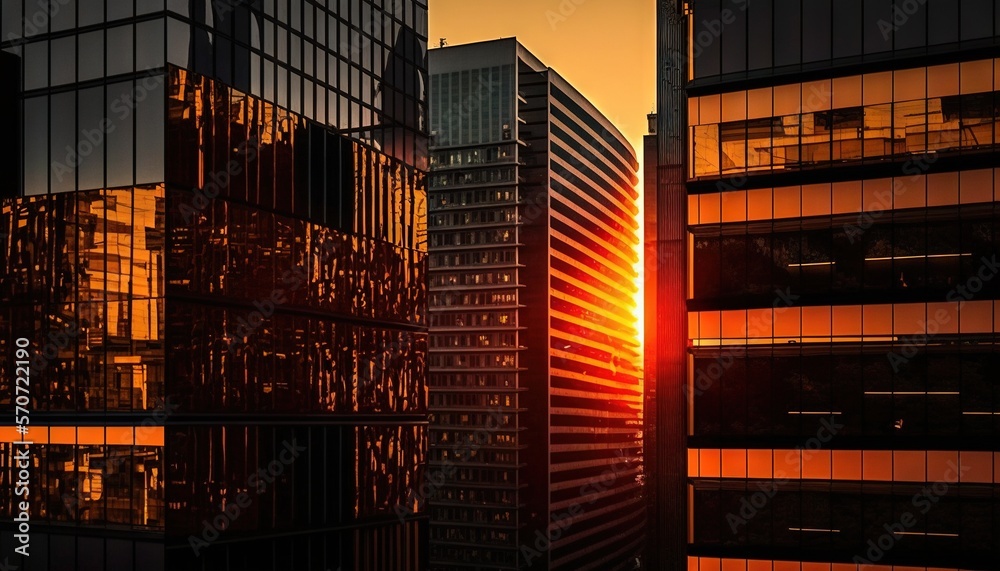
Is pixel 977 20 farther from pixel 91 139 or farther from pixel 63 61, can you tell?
pixel 63 61

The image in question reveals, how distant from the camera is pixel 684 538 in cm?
4750

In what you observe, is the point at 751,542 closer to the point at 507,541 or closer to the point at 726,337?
the point at 726,337

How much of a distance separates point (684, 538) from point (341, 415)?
2082cm

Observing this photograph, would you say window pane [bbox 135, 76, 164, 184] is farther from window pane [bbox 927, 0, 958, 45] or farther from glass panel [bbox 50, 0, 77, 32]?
window pane [bbox 927, 0, 958, 45]

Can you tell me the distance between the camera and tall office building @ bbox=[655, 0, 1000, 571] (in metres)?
44.6

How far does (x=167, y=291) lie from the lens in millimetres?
47375

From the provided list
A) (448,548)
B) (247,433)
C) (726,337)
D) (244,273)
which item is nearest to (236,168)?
(244,273)
